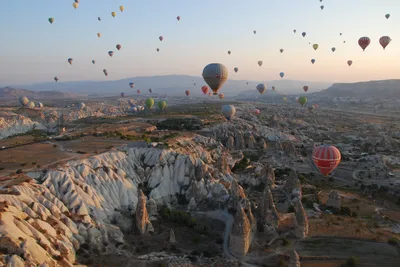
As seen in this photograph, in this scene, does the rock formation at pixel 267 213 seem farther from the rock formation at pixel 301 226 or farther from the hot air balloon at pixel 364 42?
the hot air balloon at pixel 364 42

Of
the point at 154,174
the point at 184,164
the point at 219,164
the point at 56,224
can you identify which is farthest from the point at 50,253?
the point at 219,164

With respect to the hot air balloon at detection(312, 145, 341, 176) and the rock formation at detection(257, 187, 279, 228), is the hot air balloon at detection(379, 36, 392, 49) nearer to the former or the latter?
the hot air balloon at detection(312, 145, 341, 176)

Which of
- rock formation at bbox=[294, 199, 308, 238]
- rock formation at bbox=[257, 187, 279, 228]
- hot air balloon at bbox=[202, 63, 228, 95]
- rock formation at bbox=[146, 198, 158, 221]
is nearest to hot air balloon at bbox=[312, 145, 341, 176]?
rock formation at bbox=[294, 199, 308, 238]

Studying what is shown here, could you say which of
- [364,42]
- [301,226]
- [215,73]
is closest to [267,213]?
[301,226]

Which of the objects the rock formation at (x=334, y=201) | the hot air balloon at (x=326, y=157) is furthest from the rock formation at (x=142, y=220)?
the hot air balloon at (x=326, y=157)

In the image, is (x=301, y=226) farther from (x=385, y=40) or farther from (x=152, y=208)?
(x=385, y=40)

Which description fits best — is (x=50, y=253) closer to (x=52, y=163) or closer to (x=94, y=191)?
(x=94, y=191)
